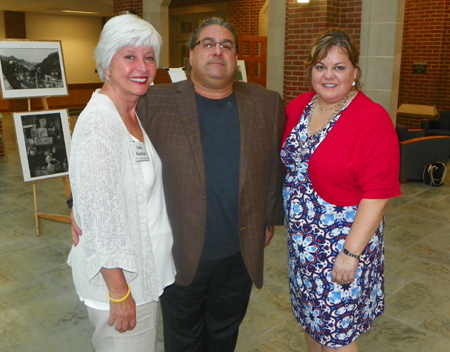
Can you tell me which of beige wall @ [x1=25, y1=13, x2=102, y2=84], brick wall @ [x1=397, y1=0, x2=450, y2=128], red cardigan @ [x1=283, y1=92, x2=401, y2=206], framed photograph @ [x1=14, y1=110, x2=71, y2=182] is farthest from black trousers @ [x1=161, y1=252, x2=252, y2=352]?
beige wall @ [x1=25, y1=13, x2=102, y2=84]

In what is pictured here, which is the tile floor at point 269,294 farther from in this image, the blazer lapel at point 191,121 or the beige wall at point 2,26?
the beige wall at point 2,26

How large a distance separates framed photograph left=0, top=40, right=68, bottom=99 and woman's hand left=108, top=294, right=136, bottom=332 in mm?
3692

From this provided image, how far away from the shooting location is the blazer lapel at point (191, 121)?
191 cm

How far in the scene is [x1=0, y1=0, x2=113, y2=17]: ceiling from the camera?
14.5 metres

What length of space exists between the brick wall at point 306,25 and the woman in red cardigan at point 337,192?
4.80 m

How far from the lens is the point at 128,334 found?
1.65 m

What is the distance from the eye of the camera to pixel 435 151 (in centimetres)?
689

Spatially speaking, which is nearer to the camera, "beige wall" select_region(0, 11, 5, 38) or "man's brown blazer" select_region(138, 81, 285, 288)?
"man's brown blazer" select_region(138, 81, 285, 288)

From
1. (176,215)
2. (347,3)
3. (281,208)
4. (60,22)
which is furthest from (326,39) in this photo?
(60,22)

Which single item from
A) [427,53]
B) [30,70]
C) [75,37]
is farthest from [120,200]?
[75,37]

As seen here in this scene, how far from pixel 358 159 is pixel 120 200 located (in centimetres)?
93

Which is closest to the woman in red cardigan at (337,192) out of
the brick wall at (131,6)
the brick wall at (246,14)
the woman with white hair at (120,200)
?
the woman with white hair at (120,200)

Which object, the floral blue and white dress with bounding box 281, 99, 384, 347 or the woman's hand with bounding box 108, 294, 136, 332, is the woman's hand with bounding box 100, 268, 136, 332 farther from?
the floral blue and white dress with bounding box 281, 99, 384, 347

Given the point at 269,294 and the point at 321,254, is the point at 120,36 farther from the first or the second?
the point at 269,294
